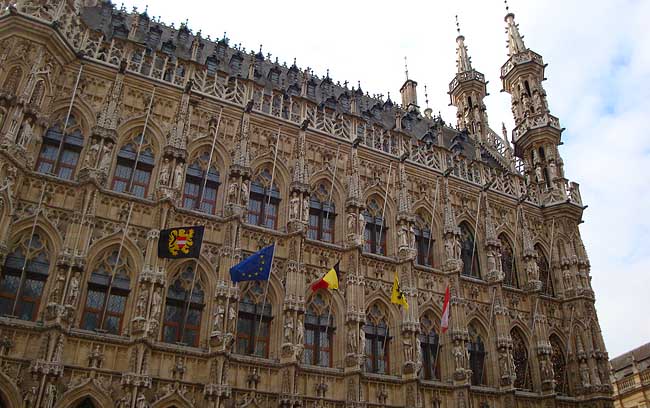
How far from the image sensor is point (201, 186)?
17.9 metres

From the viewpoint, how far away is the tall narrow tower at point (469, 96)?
31247 millimetres

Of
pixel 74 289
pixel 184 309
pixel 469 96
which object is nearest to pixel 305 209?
pixel 184 309

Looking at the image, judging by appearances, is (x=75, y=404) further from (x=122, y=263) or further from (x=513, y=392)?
(x=513, y=392)

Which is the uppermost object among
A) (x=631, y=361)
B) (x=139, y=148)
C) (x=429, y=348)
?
(x=139, y=148)

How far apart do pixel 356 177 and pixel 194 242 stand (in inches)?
287

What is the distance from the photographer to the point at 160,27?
23.7 metres

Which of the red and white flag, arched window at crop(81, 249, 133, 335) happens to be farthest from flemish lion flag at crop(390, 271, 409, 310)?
arched window at crop(81, 249, 133, 335)

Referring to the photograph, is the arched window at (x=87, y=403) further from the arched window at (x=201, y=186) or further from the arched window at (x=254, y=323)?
the arched window at (x=201, y=186)

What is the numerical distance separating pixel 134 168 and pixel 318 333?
764cm

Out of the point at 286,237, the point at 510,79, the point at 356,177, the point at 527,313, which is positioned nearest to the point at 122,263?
the point at 286,237

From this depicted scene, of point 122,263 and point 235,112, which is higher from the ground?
point 235,112

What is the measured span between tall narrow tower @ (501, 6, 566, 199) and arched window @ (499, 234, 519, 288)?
3.39 m

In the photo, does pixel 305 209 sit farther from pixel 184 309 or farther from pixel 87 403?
pixel 87 403

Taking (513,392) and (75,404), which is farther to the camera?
(513,392)
